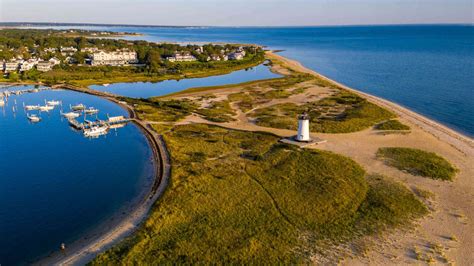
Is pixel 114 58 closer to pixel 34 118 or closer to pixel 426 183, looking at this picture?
pixel 34 118

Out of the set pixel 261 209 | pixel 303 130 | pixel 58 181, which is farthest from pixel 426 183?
pixel 58 181

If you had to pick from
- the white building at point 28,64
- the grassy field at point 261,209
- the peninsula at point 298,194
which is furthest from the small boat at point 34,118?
the white building at point 28,64

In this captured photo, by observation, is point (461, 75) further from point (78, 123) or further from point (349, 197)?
point (78, 123)

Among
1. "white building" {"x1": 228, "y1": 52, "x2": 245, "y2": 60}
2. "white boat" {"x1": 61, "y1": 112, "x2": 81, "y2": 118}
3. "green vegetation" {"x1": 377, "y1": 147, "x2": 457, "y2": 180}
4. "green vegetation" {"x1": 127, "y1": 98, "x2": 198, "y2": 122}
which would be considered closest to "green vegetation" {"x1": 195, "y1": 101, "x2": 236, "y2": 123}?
"green vegetation" {"x1": 127, "y1": 98, "x2": 198, "y2": 122}

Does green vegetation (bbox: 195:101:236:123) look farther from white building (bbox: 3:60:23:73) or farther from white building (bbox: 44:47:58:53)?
white building (bbox: 44:47:58:53)

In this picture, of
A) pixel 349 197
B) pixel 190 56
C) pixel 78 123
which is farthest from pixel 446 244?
pixel 190 56

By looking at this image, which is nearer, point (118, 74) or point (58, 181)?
point (58, 181)
